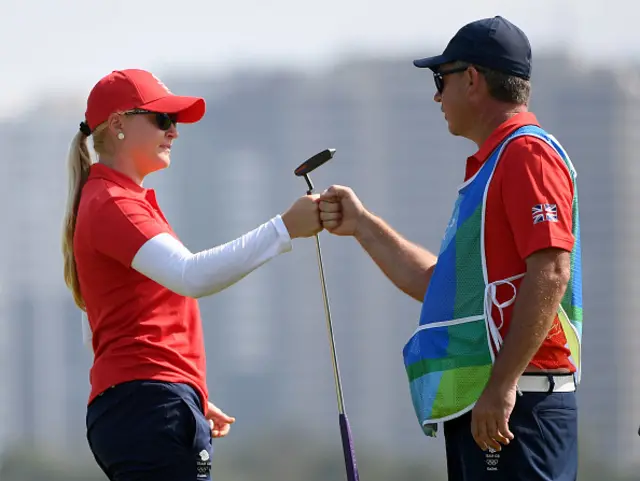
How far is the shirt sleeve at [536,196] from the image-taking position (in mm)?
2951

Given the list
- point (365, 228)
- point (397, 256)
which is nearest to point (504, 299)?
point (397, 256)

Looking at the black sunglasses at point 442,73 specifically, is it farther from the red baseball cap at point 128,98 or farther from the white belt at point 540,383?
the white belt at point 540,383

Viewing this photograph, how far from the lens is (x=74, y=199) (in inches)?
134

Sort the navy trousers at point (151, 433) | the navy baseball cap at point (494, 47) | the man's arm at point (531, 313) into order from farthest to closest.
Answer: the navy baseball cap at point (494, 47) < the navy trousers at point (151, 433) < the man's arm at point (531, 313)

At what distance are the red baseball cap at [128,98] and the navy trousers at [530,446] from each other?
119 centimetres

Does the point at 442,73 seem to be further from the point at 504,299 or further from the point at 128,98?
the point at 128,98

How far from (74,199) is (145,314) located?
43 centimetres

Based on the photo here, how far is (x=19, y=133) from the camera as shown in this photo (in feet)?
116

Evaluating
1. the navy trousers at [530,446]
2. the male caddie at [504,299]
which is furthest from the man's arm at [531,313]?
the navy trousers at [530,446]

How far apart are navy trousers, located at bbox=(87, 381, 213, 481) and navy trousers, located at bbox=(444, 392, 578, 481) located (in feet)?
2.28

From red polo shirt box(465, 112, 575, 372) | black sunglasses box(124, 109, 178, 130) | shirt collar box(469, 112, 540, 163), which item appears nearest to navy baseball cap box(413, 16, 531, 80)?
shirt collar box(469, 112, 540, 163)

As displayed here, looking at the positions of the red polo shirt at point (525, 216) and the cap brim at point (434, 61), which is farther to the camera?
the cap brim at point (434, 61)

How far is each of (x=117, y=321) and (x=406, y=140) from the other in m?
34.0

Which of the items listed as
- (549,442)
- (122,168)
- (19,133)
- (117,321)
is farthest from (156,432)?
(19,133)
